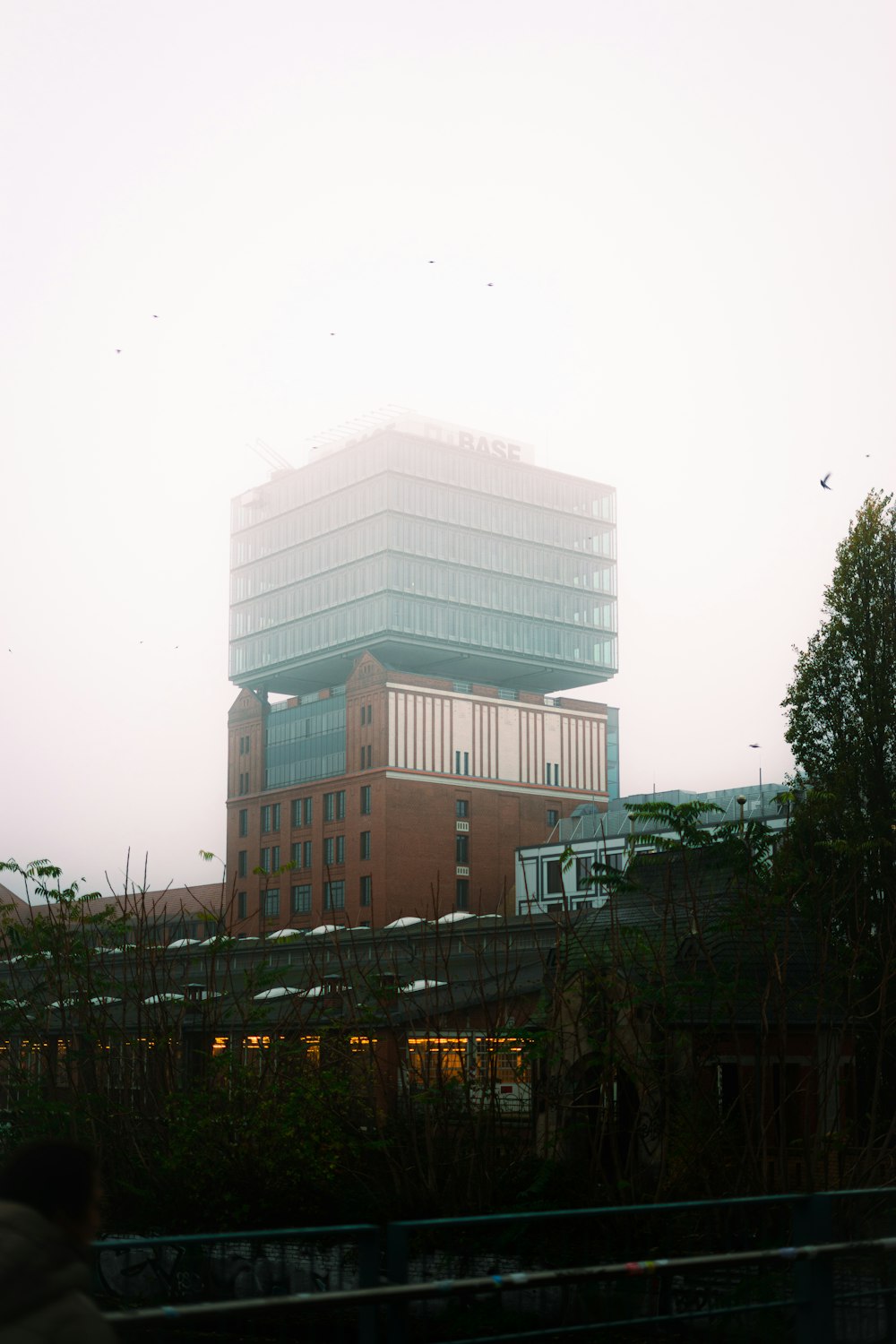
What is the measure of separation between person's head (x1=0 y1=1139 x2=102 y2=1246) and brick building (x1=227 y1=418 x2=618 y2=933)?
9061 cm

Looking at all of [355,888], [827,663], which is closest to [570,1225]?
[827,663]

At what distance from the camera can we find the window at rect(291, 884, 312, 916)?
104 meters

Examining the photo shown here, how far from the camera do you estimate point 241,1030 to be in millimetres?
24281

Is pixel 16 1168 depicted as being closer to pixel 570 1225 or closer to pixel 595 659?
pixel 570 1225

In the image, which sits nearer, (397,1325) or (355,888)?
(397,1325)

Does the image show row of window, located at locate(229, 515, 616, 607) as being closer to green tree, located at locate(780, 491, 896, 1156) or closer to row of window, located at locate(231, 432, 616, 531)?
row of window, located at locate(231, 432, 616, 531)

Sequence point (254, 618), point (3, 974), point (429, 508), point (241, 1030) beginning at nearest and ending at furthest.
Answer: point (241, 1030), point (3, 974), point (429, 508), point (254, 618)

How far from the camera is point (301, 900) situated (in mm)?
104812

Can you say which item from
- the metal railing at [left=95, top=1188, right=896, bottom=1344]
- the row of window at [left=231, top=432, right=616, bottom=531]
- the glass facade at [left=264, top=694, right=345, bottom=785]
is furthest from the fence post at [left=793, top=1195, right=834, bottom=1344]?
the row of window at [left=231, top=432, right=616, bottom=531]

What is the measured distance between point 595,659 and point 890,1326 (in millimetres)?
115848

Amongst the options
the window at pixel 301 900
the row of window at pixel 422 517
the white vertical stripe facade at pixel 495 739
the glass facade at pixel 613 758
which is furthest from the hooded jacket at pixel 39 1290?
the glass facade at pixel 613 758

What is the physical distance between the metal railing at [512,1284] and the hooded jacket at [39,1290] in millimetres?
717

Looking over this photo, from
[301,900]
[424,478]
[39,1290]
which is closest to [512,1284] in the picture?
[39,1290]

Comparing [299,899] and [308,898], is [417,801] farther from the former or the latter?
[299,899]
